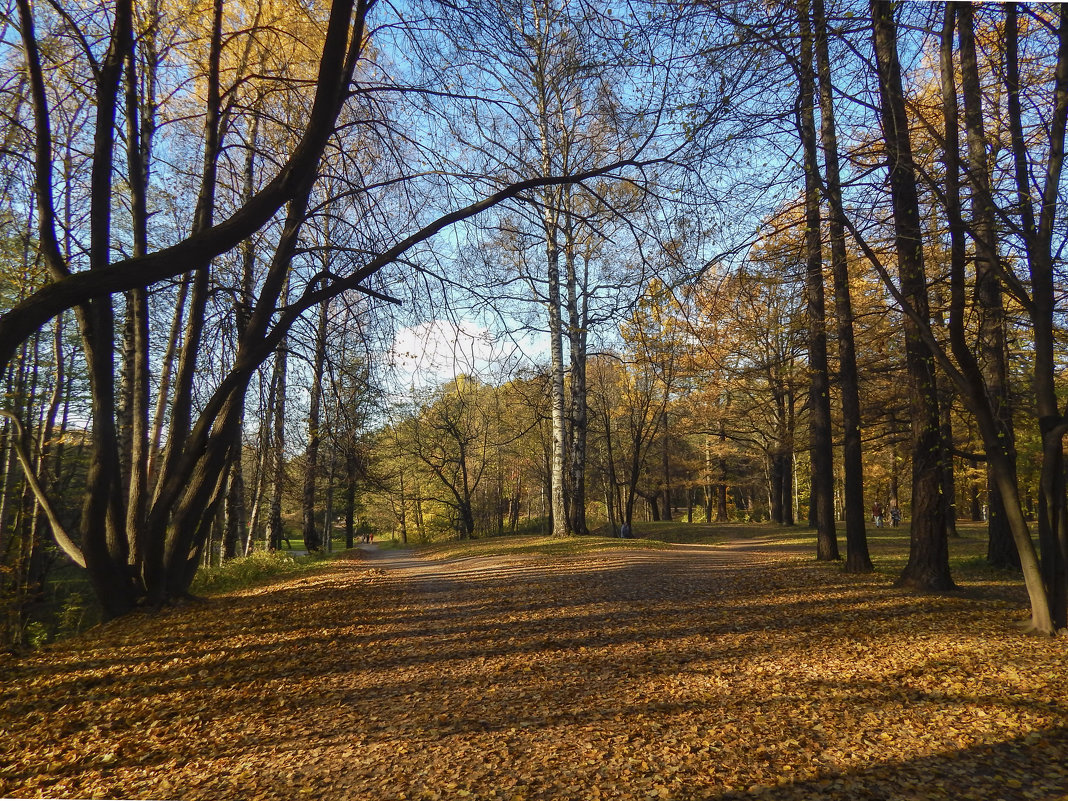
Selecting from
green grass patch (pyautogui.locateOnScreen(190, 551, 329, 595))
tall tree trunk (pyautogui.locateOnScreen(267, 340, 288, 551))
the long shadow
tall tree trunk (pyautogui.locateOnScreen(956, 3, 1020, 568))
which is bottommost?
green grass patch (pyautogui.locateOnScreen(190, 551, 329, 595))

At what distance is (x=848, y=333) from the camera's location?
10070 millimetres

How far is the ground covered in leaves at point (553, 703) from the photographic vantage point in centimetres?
328

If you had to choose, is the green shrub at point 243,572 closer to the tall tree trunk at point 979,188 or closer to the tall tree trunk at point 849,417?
the tall tree trunk at point 849,417

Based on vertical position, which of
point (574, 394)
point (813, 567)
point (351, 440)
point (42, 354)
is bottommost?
point (813, 567)

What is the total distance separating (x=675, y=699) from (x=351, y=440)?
682 centimetres

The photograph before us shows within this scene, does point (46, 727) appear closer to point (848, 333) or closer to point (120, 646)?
point (120, 646)

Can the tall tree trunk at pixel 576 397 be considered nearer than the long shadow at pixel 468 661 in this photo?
No

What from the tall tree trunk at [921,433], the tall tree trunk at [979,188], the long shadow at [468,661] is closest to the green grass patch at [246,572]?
the long shadow at [468,661]

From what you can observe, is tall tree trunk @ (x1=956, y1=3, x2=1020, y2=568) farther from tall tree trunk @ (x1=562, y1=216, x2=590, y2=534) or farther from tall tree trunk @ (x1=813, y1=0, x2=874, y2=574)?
tall tree trunk @ (x1=562, y1=216, x2=590, y2=534)

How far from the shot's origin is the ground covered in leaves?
3.28 metres

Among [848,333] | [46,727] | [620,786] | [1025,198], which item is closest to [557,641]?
[620,786]

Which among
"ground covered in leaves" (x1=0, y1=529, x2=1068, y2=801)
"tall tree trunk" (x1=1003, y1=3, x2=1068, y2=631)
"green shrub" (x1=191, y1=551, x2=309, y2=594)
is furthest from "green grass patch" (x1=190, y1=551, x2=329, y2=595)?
"tall tree trunk" (x1=1003, y1=3, x2=1068, y2=631)

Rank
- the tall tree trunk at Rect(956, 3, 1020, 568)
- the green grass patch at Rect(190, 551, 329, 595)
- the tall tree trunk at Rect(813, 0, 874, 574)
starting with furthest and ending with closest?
the green grass patch at Rect(190, 551, 329, 595) → the tall tree trunk at Rect(813, 0, 874, 574) → the tall tree trunk at Rect(956, 3, 1020, 568)

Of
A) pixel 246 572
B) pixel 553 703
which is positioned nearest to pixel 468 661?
pixel 553 703
